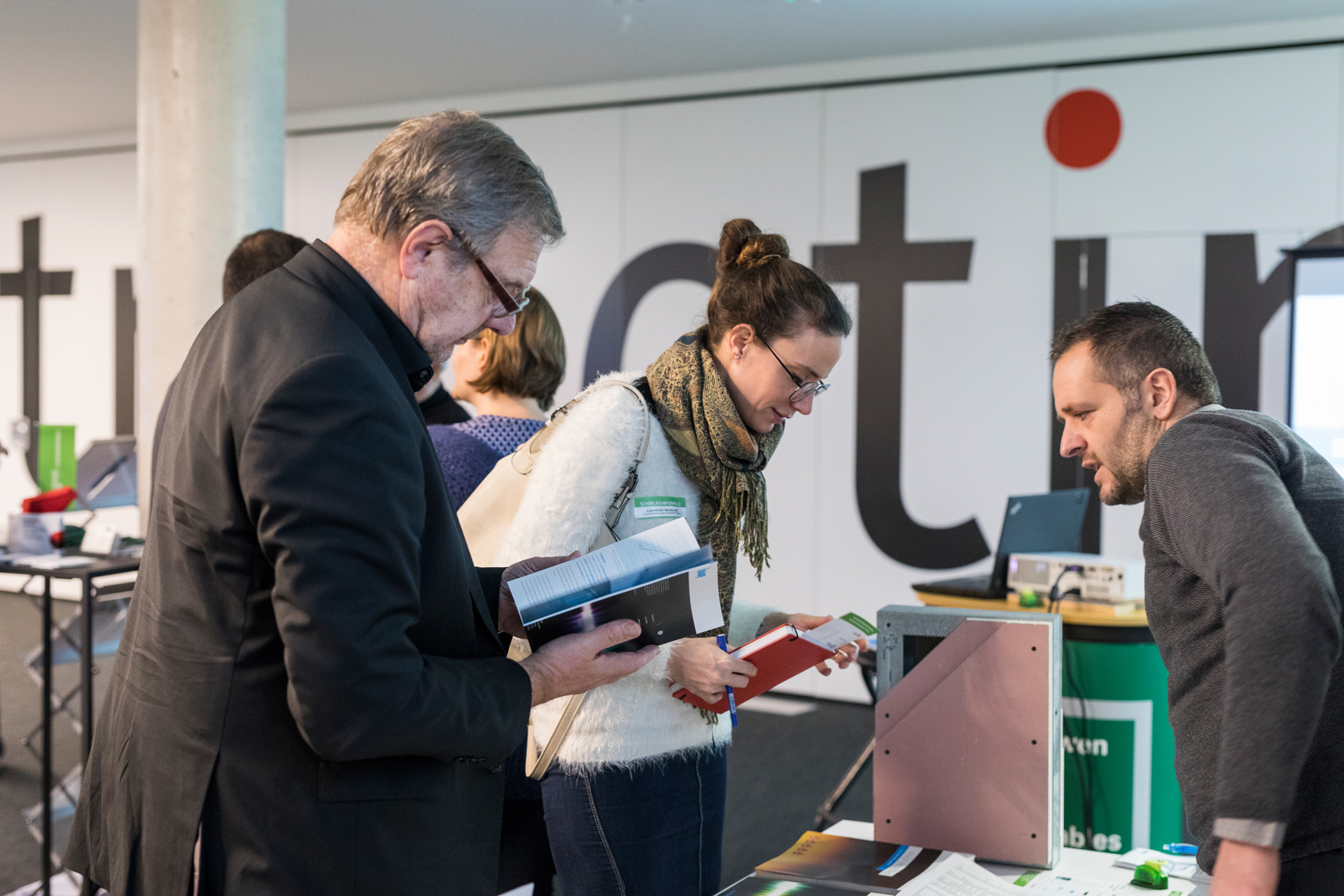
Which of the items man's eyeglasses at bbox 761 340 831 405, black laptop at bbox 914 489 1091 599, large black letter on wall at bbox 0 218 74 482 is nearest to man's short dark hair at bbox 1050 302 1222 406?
man's eyeglasses at bbox 761 340 831 405

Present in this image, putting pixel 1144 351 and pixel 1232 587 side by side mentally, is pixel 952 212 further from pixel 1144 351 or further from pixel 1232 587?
pixel 1232 587

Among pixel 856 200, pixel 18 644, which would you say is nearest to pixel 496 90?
pixel 856 200

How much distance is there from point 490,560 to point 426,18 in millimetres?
3869

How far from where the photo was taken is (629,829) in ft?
5.45

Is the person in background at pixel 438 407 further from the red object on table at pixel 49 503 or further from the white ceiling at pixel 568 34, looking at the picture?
the white ceiling at pixel 568 34

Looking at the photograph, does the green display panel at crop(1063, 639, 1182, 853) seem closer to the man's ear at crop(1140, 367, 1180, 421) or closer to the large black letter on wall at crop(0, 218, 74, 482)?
the man's ear at crop(1140, 367, 1180, 421)

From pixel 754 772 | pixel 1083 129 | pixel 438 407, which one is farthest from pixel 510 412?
pixel 1083 129

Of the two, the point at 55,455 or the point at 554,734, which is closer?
the point at 554,734

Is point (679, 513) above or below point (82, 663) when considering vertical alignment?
above

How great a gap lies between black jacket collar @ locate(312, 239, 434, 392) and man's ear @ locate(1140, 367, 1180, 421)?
0.98 metres

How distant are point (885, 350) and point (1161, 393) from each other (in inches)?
155

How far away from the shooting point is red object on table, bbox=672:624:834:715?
160 cm

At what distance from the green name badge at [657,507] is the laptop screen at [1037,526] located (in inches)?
78.6

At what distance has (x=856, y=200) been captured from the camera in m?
5.41
